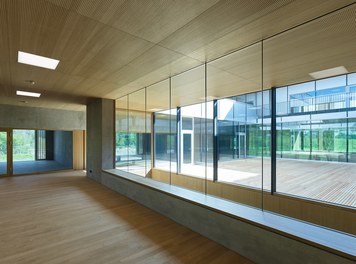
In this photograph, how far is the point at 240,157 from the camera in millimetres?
6465

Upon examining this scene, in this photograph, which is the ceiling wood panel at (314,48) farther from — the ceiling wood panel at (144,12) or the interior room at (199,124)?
the ceiling wood panel at (144,12)

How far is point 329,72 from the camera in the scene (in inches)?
152

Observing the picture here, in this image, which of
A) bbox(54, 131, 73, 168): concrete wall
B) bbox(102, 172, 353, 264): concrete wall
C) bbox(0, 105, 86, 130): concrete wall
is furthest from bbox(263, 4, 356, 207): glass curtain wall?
bbox(54, 131, 73, 168): concrete wall

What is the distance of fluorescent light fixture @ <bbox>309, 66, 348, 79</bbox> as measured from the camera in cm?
372

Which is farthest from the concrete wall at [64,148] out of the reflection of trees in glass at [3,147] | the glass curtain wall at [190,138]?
the glass curtain wall at [190,138]

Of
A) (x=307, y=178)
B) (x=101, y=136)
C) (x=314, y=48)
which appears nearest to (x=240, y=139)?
(x=307, y=178)

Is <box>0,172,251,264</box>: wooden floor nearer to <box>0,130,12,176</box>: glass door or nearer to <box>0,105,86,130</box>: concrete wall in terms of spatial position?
<box>0,130,12,176</box>: glass door

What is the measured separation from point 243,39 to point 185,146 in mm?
6217

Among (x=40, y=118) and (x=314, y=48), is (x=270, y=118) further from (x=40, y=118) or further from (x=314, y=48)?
(x=40, y=118)

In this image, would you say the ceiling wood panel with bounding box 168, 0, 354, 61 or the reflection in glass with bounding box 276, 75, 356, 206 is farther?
the reflection in glass with bounding box 276, 75, 356, 206

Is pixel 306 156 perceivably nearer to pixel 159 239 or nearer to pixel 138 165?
pixel 159 239

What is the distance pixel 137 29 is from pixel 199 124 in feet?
18.3

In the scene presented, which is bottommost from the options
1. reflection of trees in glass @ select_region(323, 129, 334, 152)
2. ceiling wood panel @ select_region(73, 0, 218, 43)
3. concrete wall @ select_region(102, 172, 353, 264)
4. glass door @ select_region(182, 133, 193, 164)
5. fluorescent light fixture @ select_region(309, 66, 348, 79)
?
concrete wall @ select_region(102, 172, 353, 264)

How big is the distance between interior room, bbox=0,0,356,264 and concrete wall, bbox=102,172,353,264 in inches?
0.6
